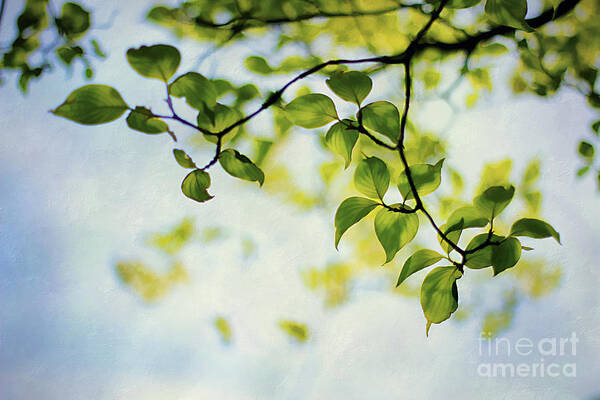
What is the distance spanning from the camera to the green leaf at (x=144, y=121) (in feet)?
0.92

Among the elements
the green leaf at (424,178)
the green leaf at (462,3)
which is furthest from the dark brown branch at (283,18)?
the green leaf at (424,178)

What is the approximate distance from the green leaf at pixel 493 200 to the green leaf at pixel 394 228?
0.17 feet

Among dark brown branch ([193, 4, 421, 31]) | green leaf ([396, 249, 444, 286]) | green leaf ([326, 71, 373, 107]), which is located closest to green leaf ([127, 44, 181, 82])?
green leaf ([326, 71, 373, 107])

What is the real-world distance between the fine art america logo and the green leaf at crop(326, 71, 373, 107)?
1.92 feet

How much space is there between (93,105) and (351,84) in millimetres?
184

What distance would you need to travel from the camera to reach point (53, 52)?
667 mm

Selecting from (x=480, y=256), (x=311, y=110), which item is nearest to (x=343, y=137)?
(x=311, y=110)

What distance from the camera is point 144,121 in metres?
0.28

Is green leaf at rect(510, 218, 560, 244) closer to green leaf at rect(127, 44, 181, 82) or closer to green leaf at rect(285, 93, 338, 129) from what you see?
green leaf at rect(285, 93, 338, 129)

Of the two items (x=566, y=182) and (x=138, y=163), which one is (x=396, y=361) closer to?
(x=566, y=182)

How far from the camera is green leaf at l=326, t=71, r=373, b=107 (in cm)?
29

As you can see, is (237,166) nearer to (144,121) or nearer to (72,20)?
(144,121)

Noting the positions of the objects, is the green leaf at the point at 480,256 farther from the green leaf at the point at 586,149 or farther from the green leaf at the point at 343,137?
the green leaf at the point at 586,149

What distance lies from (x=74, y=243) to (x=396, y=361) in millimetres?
596
